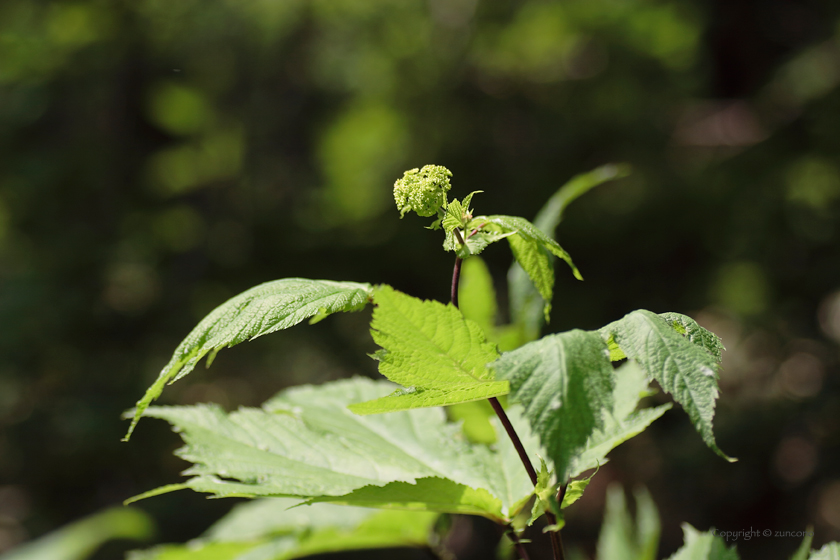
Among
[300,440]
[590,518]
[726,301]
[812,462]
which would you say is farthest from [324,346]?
[300,440]

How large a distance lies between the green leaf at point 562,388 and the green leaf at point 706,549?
1.03 feet

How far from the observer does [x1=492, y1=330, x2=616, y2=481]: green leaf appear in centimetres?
33

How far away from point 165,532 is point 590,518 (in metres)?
2.46

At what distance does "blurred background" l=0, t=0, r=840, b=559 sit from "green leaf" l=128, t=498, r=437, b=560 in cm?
201

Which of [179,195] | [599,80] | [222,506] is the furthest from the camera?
[179,195]

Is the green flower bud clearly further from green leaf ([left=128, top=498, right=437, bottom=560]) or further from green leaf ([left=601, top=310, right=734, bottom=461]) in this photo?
green leaf ([left=128, top=498, right=437, bottom=560])

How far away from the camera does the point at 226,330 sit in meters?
0.43

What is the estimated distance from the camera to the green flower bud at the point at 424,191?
431mm

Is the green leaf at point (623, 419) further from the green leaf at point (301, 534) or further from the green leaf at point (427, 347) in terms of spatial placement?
the green leaf at point (301, 534)

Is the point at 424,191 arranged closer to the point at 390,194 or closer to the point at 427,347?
the point at 427,347

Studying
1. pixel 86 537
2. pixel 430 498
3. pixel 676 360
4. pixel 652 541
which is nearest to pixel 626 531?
pixel 652 541

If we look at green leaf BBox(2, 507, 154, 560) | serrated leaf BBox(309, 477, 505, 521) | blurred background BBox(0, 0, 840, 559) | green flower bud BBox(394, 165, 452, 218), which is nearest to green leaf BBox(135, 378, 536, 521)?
serrated leaf BBox(309, 477, 505, 521)

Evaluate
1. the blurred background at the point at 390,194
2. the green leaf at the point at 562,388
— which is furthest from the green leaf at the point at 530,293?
the blurred background at the point at 390,194

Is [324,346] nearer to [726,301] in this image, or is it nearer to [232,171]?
[232,171]
